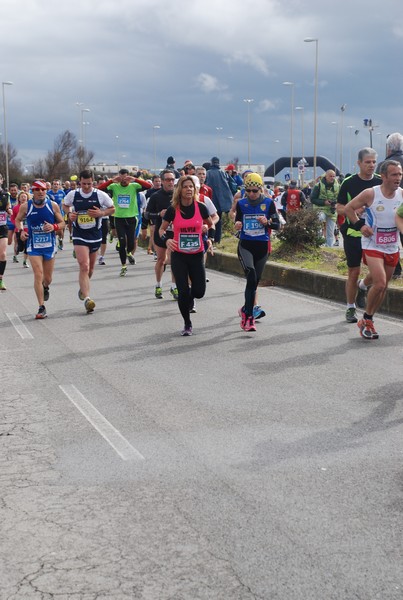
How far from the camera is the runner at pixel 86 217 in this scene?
14.0m

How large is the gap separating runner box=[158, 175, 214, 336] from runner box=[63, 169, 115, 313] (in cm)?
246

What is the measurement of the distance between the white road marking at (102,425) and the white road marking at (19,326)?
3.24 metres

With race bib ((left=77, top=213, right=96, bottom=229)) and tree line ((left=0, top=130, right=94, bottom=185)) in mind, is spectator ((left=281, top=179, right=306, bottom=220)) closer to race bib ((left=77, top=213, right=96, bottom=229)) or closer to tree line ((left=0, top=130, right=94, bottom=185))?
race bib ((left=77, top=213, right=96, bottom=229))

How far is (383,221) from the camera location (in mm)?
10508

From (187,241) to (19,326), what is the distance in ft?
8.13

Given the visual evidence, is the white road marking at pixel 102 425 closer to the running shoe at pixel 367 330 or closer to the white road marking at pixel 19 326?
the white road marking at pixel 19 326

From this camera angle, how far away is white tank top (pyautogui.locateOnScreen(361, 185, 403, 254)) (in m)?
10.5

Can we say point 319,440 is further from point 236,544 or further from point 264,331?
point 264,331

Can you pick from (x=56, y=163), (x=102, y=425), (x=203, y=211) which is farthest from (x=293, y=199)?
(x=56, y=163)

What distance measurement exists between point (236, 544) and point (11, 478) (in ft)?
5.57

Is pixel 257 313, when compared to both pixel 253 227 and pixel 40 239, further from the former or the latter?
pixel 40 239

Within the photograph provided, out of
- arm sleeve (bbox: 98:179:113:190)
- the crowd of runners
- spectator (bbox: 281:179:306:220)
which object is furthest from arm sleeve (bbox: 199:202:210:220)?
spectator (bbox: 281:179:306:220)

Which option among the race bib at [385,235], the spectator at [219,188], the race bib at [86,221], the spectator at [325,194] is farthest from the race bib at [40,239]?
the spectator at [219,188]

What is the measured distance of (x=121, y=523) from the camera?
482cm
